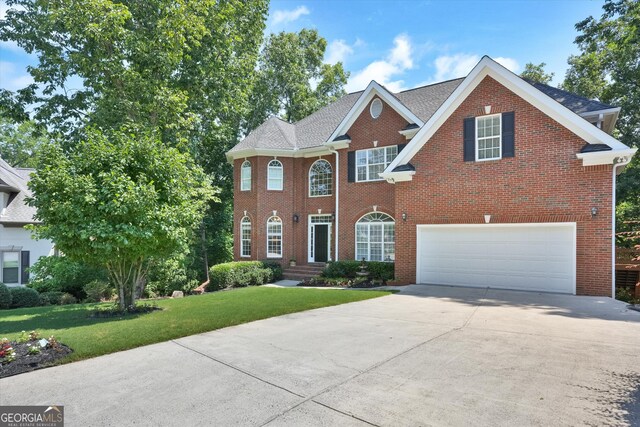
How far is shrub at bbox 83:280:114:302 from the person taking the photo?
14617mm

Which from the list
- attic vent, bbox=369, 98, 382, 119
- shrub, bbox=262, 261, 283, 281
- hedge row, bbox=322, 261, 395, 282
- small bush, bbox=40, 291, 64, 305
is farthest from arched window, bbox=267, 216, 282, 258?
small bush, bbox=40, 291, 64, 305

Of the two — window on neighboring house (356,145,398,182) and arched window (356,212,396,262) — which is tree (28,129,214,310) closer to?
arched window (356,212,396,262)

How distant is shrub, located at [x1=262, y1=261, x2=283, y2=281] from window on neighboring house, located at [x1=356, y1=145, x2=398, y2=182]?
5710 millimetres

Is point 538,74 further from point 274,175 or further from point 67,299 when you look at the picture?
point 67,299

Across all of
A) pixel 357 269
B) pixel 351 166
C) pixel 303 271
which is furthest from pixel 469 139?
pixel 303 271

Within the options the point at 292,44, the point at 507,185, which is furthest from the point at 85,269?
the point at 292,44

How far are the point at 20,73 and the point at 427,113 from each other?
58.3 feet

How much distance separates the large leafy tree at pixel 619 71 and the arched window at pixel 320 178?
12019 millimetres

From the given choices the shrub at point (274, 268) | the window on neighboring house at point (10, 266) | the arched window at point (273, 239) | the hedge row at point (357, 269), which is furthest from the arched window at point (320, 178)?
the window on neighboring house at point (10, 266)

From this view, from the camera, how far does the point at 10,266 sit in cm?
1827

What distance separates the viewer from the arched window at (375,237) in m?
16.1

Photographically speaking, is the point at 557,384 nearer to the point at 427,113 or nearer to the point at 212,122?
the point at 427,113

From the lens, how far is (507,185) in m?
11.9

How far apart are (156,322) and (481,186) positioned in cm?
1051
